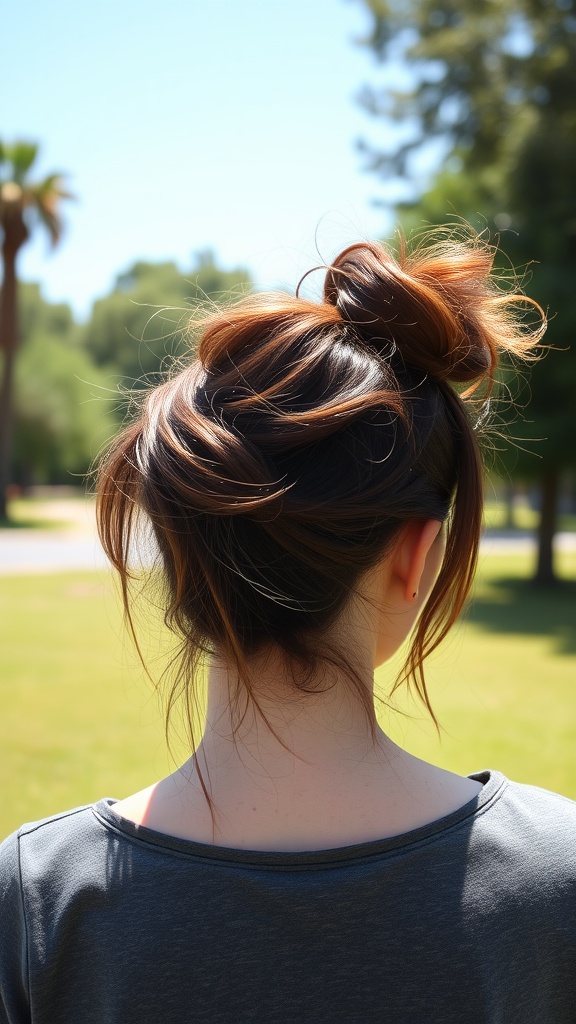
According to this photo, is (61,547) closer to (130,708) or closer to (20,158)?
(20,158)

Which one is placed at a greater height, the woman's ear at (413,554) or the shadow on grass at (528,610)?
the woman's ear at (413,554)

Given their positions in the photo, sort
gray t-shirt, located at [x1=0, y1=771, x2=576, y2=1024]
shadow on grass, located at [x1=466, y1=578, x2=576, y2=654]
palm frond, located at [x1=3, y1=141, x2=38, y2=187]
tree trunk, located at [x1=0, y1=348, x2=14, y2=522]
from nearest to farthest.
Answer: gray t-shirt, located at [x1=0, y1=771, x2=576, y2=1024], shadow on grass, located at [x1=466, y1=578, x2=576, y2=654], palm frond, located at [x1=3, y1=141, x2=38, y2=187], tree trunk, located at [x1=0, y1=348, x2=14, y2=522]

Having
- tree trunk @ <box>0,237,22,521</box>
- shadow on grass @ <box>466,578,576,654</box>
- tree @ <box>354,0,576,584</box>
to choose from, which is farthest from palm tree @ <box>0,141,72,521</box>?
shadow on grass @ <box>466,578,576,654</box>

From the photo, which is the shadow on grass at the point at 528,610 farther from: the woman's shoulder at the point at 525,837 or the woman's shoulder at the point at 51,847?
the woman's shoulder at the point at 51,847

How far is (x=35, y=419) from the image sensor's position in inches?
1326

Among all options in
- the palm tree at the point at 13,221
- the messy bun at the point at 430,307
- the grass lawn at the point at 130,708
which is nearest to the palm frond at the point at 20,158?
the palm tree at the point at 13,221

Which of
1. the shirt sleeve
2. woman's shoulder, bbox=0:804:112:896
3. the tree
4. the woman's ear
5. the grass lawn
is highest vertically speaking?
the tree

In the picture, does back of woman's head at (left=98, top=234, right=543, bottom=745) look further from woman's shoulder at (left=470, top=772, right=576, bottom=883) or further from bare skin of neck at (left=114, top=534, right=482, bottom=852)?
woman's shoulder at (left=470, top=772, right=576, bottom=883)

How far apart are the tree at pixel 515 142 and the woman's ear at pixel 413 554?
11.5m

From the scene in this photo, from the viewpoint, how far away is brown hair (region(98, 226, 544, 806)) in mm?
1015

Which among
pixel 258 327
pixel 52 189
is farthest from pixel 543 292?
pixel 52 189

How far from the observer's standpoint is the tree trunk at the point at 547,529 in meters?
16.1

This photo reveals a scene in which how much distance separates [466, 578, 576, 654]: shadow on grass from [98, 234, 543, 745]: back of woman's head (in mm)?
8595

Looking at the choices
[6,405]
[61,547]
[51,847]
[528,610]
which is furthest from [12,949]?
[6,405]
